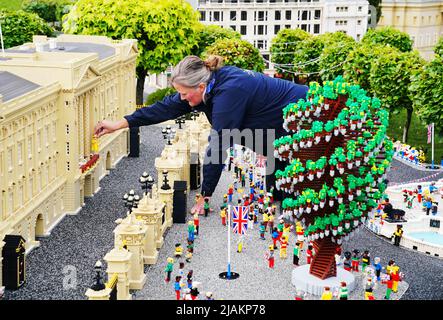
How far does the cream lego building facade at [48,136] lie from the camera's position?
1687 inches

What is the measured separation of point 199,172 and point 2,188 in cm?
2034

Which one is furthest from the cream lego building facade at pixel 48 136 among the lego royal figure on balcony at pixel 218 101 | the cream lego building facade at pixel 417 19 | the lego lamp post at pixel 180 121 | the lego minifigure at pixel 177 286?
the cream lego building facade at pixel 417 19

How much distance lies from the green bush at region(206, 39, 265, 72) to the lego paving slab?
33.9m

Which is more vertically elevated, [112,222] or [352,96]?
[352,96]

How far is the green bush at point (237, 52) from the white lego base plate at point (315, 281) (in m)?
50.1

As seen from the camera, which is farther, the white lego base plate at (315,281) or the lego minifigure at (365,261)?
the lego minifigure at (365,261)

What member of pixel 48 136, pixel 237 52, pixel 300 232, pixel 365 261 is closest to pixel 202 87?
pixel 365 261

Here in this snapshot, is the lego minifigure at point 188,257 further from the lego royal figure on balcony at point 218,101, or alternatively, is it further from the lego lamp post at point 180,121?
the lego lamp post at point 180,121

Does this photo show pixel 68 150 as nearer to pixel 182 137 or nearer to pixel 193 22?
pixel 182 137

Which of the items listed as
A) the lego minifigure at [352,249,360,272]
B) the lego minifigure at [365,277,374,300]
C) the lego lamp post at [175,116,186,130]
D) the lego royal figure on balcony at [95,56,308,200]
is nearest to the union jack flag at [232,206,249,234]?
the lego minifigure at [352,249,360,272]

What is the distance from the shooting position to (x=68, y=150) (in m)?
51.5

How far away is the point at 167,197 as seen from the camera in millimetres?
49000

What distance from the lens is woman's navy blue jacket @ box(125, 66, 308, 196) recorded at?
17.5m

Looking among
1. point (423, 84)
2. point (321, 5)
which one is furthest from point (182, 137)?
point (321, 5)
